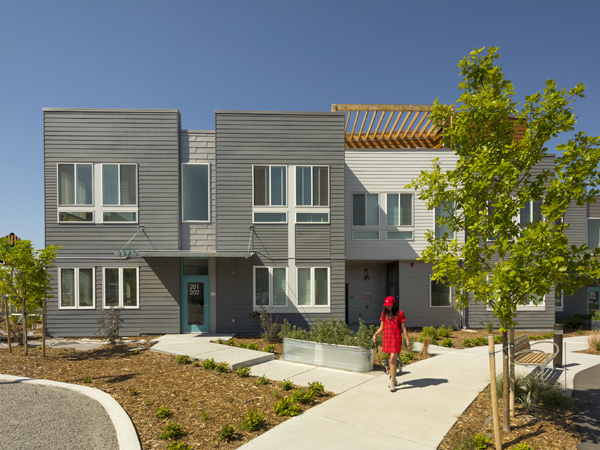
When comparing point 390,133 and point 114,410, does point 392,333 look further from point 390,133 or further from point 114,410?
point 390,133

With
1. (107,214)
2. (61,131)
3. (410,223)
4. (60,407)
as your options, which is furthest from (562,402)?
(61,131)

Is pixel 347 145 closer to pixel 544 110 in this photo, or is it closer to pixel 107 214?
pixel 107 214

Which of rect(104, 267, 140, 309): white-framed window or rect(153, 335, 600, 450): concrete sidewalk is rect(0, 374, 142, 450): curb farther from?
rect(104, 267, 140, 309): white-framed window

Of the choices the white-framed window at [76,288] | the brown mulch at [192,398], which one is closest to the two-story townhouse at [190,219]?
the white-framed window at [76,288]

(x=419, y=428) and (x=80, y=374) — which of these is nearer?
(x=419, y=428)

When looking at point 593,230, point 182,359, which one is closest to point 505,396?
point 182,359

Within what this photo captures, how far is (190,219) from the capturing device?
1427 cm

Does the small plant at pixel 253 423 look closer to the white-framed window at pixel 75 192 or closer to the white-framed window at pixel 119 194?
the white-framed window at pixel 119 194

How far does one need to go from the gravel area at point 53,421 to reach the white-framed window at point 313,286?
8.24 meters

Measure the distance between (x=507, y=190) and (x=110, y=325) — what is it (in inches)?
455

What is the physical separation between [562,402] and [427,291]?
993 centimetres

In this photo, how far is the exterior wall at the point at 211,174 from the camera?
14.2m

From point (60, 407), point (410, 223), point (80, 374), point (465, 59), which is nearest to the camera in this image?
point (465, 59)

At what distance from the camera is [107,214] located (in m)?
13.8
